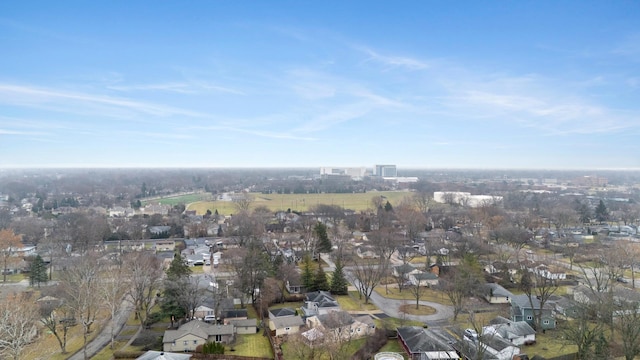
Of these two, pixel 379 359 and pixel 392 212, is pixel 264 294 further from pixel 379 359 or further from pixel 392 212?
pixel 392 212

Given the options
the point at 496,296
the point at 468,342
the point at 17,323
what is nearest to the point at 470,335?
the point at 468,342

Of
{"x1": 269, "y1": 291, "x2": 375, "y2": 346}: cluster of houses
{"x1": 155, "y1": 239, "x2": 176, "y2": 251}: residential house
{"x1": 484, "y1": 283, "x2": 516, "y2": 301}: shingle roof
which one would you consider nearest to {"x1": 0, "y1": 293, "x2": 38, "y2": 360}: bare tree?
{"x1": 269, "y1": 291, "x2": 375, "y2": 346}: cluster of houses

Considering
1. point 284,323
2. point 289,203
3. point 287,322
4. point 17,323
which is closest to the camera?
point 17,323

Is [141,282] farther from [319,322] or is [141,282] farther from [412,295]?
[412,295]

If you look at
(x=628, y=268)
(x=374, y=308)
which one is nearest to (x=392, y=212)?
(x=628, y=268)

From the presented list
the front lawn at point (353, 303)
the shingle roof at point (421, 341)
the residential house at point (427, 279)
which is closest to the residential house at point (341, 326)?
the shingle roof at point (421, 341)

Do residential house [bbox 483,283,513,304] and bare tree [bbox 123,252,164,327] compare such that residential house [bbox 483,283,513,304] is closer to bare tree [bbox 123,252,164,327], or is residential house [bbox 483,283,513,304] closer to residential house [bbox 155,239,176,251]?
bare tree [bbox 123,252,164,327]
